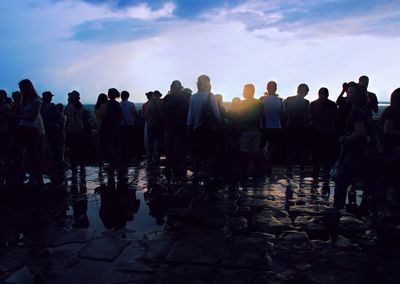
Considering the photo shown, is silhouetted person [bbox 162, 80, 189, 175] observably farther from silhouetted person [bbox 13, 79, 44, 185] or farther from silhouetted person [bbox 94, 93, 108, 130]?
silhouetted person [bbox 13, 79, 44, 185]

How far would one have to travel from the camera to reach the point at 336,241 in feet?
14.8

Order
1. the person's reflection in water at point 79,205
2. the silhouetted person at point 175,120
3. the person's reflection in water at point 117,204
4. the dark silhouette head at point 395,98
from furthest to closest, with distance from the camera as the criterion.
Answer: the silhouetted person at point 175,120
the dark silhouette head at point 395,98
the person's reflection in water at point 117,204
the person's reflection in water at point 79,205

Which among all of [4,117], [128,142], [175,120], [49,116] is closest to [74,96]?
[49,116]

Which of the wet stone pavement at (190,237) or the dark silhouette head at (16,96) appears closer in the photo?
the wet stone pavement at (190,237)

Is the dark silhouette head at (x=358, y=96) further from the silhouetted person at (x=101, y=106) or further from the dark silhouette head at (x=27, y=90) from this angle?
the silhouetted person at (x=101, y=106)

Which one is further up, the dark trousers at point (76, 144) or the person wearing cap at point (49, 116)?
the person wearing cap at point (49, 116)

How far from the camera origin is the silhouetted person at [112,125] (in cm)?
1045

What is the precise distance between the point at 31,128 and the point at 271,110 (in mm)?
4983

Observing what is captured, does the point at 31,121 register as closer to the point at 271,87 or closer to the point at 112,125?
the point at 112,125

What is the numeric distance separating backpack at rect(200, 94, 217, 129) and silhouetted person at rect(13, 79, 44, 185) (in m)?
3.07

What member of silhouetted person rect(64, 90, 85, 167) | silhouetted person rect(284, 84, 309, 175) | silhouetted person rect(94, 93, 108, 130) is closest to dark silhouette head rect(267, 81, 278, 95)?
silhouetted person rect(284, 84, 309, 175)

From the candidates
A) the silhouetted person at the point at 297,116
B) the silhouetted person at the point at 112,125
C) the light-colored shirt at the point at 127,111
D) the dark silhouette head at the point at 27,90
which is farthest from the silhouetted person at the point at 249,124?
the dark silhouette head at the point at 27,90

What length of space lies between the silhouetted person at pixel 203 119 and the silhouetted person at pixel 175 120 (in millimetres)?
1255

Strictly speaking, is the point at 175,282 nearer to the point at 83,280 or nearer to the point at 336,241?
the point at 83,280
